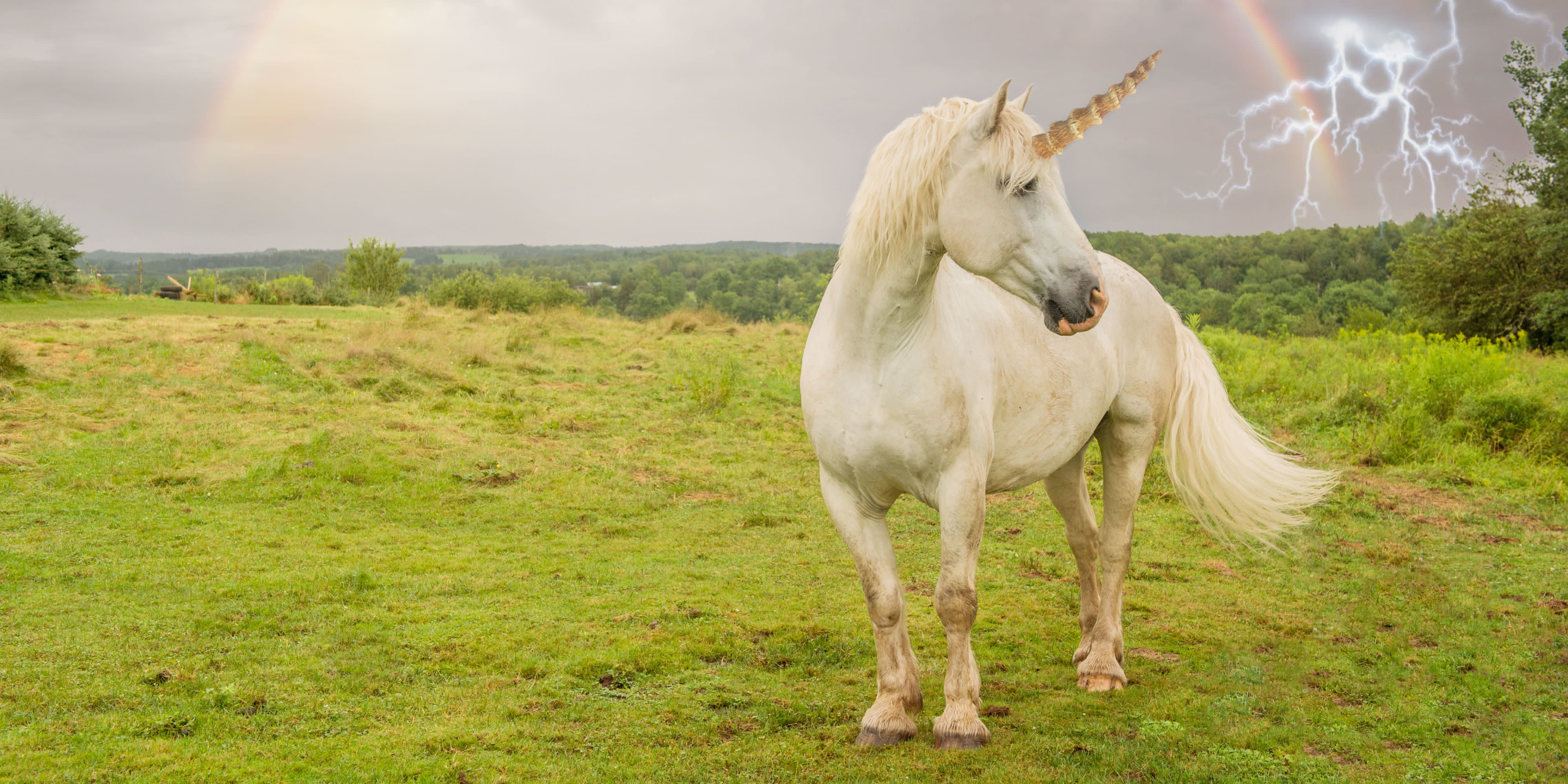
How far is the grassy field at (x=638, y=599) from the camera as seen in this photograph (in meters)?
3.42

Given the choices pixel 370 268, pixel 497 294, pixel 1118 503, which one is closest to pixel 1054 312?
pixel 1118 503

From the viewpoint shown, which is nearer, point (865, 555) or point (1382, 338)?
point (865, 555)

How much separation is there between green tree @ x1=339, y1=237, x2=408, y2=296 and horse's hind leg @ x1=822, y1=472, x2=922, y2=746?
39.1 meters

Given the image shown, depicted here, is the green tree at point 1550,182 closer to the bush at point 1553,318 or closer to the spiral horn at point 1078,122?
the bush at point 1553,318

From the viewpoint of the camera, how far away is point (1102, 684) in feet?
14.1

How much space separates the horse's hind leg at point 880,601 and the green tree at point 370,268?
39.1 meters

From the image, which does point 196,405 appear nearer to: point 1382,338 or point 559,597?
point 559,597

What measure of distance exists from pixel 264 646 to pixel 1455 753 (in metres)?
5.48

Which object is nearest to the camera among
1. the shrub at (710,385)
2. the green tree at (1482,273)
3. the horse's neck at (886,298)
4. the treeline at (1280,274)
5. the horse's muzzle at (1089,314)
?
the horse's muzzle at (1089,314)

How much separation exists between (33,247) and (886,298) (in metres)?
23.0

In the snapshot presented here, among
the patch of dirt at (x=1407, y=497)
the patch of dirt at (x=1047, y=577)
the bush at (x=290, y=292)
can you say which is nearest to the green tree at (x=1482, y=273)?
the patch of dirt at (x=1407, y=497)

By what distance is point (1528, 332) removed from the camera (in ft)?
69.2

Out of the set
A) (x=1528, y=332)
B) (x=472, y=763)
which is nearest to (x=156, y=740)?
(x=472, y=763)

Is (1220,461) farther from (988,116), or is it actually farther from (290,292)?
(290,292)
